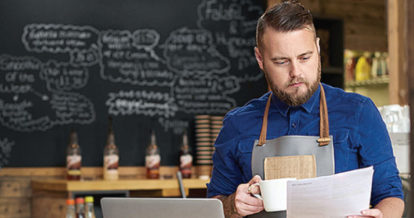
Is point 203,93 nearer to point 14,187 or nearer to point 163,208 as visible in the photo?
point 14,187

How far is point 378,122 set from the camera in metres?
1.82

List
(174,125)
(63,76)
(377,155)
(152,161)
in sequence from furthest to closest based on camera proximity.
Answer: (174,125), (63,76), (152,161), (377,155)

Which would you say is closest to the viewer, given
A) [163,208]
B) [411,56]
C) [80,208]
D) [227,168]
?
[411,56]

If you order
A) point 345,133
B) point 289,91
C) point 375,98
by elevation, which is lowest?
point 375,98

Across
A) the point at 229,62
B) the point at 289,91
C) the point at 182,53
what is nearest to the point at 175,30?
the point at 182,53

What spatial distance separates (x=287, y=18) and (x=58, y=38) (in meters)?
3.26

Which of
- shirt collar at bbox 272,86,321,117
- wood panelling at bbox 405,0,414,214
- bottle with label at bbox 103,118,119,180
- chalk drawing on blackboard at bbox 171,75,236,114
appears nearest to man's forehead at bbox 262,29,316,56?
shirt collar at bbox 272,86,321,117

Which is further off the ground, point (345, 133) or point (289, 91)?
point (289, 91)

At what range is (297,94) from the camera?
1848 mm

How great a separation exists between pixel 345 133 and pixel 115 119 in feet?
10.6

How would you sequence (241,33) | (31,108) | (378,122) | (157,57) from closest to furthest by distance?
(378,122), (31,108), (157,57), (241,33)

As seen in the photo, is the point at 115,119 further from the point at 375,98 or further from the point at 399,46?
the point at 375,98

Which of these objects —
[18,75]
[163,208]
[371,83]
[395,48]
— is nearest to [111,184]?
[18,75]

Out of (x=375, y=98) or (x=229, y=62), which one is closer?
(x=229, y=62)
